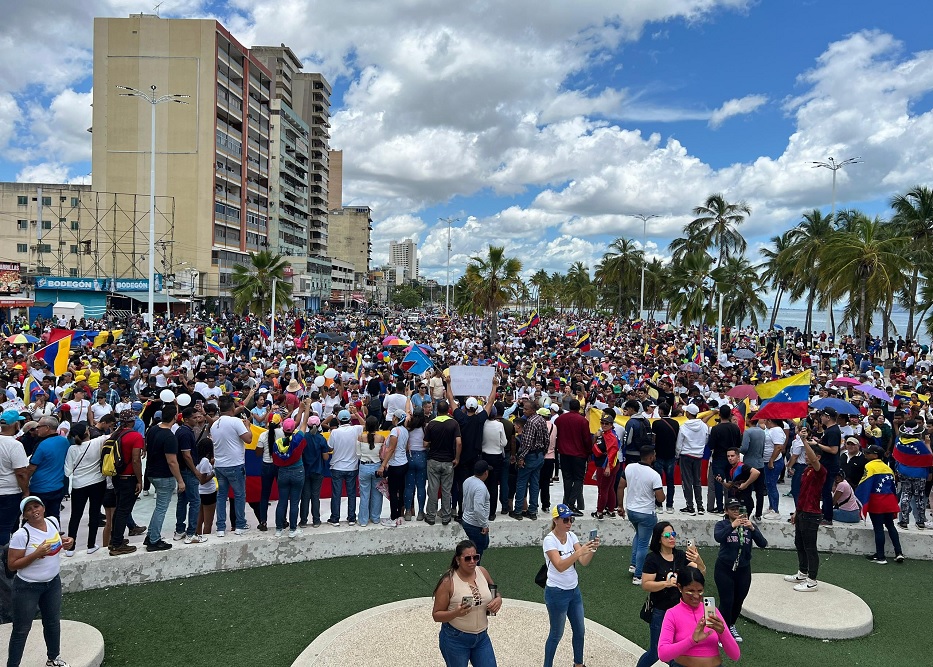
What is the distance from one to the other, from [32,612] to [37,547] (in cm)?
53

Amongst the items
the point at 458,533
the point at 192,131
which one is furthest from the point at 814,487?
the point at 192,131

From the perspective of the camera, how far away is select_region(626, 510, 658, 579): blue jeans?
688cm

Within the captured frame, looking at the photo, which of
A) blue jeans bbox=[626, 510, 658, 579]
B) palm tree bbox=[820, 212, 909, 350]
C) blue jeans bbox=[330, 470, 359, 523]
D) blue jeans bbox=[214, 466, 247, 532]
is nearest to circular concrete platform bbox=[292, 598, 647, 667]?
blue jeans bbox=[626, 510, 658, 579]

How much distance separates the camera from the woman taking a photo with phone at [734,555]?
5719mm

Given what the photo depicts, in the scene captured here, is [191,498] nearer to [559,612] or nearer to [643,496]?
[559,612]

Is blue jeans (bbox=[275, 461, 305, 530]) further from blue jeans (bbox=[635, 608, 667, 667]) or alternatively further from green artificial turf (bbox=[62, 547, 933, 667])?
blue jeans (bbox=[635, 608, 667, 667])

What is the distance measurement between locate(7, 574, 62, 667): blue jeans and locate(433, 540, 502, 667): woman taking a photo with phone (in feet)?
10.0

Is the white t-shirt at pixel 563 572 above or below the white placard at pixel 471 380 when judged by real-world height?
below

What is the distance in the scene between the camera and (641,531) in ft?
22.9

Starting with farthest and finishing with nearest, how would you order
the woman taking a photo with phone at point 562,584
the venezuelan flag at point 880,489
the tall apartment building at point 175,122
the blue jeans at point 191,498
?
1. the tall apartment building at point 175,122
2. the venezuelan flag at point 880,489
3. the blue jeans at point 191,498
4. the woman taking a photo with phone at point 562,584

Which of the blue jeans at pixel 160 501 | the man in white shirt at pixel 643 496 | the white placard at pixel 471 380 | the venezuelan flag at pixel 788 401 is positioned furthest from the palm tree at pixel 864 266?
the blue jeans at pixel 160 501

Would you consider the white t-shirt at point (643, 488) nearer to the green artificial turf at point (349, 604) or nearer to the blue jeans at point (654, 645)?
the green artificial turf at point (349, 604)

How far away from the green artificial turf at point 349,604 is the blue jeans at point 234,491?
2.38 feet

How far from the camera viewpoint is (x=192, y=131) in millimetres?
60281
